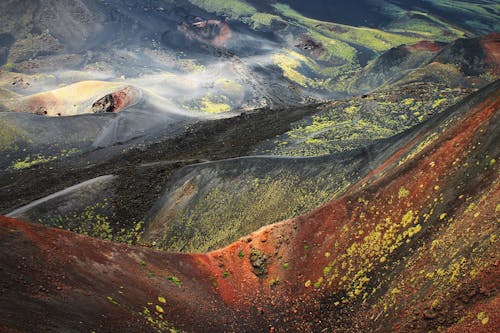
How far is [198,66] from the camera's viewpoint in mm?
93250

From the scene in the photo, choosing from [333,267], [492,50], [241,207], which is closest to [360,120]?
[241,207]

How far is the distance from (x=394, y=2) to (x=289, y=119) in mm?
125339

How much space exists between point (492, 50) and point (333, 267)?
63234 mm

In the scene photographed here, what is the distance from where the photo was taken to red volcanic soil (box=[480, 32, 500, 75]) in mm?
64156

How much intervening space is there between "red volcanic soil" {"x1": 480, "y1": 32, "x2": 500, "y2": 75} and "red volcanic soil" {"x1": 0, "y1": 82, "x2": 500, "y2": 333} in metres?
47.2

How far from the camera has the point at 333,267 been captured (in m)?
19.7

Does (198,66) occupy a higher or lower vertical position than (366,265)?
lower

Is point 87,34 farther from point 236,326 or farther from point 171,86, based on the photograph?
point 236,326

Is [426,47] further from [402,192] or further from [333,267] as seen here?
[333,267]

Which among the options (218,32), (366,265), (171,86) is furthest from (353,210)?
(218,32)

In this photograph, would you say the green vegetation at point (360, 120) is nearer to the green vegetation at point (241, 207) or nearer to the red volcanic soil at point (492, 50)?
the green vegetation at point (241, 207)

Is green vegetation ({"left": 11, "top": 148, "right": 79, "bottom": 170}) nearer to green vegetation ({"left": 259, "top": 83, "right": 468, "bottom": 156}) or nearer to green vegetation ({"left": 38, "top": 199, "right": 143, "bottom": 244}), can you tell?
green vegetation ({"left": 38, "top": 199, "right": 143, "bottom": 244})

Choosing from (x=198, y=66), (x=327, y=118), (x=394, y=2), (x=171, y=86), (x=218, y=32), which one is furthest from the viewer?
(x=394, y=2)

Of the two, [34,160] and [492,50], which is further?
[492,50]
